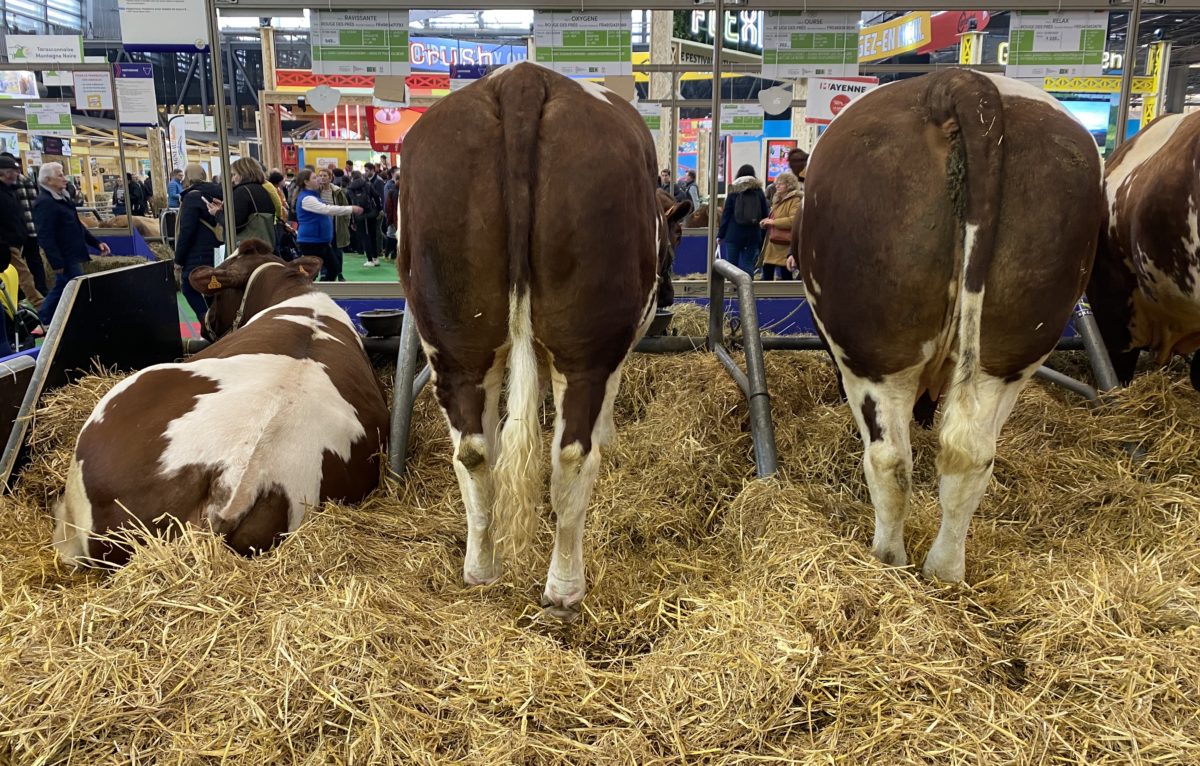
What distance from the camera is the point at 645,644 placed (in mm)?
2482

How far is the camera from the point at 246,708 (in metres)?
2.01

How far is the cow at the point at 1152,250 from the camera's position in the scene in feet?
11.0

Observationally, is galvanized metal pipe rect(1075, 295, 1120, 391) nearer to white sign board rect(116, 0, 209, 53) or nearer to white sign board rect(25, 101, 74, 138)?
white sign board rect(116, 0, 209, 53)

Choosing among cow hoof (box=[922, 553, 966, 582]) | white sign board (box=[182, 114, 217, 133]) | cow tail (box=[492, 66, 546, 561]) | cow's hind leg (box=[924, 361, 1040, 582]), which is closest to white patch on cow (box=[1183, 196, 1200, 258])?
cow's hind leg (box=[924, 361, 1040, 582])

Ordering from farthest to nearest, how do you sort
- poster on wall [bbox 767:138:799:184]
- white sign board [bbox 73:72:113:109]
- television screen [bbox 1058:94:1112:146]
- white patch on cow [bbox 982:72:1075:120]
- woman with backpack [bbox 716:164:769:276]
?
poster on wall [bbox 767:138:799:184], television screen [bbox 1058:94:1112:146], woman with backpack [bbox 716:164:769:276], white sign board [bbox 73:72:113:109], white patch on cow [bbox 982:72:1075:120]

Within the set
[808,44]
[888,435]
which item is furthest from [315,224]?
[888,435]

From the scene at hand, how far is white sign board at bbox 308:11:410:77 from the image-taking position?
4.96 metres

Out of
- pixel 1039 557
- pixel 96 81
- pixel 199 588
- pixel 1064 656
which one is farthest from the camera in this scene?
pixel 96 81

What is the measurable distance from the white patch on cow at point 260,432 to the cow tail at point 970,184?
221 cm

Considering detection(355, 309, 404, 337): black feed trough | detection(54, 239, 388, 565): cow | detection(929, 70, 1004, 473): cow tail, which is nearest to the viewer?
detection(929, 70, 1004, 473): cow tail

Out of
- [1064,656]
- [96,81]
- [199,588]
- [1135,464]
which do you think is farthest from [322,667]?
[96,81]

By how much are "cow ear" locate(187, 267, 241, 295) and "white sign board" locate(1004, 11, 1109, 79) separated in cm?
486

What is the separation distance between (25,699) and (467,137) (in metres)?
1.80

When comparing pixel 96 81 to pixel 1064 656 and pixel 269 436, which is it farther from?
pixel 1064 656
